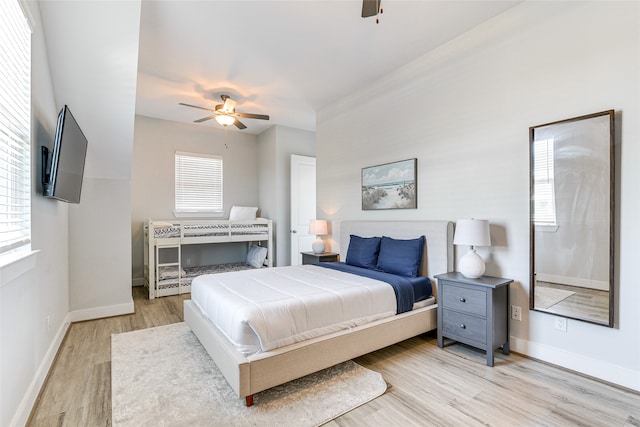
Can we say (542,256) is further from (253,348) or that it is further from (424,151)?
(253,348)

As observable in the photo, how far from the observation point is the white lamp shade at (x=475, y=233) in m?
2.65

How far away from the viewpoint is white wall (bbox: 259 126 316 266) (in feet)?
19.9

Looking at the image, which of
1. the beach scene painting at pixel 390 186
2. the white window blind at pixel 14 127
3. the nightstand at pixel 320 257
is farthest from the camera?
the nightstand at pixel 320 257

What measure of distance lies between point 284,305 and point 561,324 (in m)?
2.23

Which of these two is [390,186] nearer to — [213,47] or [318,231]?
[318,231]

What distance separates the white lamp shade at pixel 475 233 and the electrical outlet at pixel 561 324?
2.52 feet

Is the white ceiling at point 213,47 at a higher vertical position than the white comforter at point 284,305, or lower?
higher

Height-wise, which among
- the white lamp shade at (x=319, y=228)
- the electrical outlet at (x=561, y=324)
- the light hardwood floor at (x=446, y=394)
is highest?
the white lamp shade at (x=319, y=228)

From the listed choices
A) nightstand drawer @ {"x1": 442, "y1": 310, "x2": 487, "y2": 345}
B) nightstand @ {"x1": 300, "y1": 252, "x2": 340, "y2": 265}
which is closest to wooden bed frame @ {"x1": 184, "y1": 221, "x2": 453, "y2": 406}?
nightstand drawer @ {"x1": 442, "y1": 310, "x2": 487, "y2": 345}

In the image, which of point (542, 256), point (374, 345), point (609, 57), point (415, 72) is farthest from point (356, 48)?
point (374, 345)

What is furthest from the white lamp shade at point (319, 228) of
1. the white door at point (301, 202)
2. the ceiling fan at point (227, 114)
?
the ceiling fan at point (227, 114)

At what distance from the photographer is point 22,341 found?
1.86 meters

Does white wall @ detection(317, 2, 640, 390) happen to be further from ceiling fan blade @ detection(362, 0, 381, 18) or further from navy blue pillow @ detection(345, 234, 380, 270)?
ceiling fan blade @ detection(362, 0, 381, 18)

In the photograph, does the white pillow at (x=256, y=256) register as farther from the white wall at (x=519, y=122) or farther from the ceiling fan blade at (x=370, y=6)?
the ceiling fan blade at (x=370, y=6)
